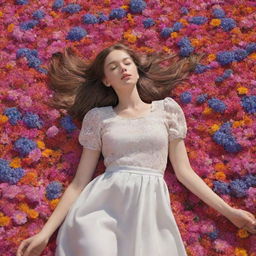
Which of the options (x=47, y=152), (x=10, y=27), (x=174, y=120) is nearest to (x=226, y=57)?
(x=174, y=120)

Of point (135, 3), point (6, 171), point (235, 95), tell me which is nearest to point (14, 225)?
point (6, 171)

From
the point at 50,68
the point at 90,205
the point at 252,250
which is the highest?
the point at 50,68

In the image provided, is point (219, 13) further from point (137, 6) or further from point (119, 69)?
point (119, 69)

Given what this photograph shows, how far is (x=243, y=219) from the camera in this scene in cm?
432

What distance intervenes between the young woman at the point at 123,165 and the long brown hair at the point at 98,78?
11 millimetres

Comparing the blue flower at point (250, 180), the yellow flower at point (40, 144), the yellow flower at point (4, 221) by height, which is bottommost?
the blue flower at point (250, 180)

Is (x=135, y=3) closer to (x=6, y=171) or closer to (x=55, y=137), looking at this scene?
(x=55, y=137)

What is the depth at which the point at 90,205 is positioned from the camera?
429cm

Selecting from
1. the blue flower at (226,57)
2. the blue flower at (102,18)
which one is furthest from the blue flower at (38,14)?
the blue flower at (226,57)

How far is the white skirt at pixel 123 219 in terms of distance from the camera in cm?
400

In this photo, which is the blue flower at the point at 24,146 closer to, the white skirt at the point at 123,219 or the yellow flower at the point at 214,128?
the white skirt at the point at 123,219

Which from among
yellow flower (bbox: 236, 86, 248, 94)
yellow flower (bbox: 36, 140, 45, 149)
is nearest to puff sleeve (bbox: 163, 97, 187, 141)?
yellow flower (bbox: 236, 86, 248, 94)

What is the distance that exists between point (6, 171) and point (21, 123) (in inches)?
25.4

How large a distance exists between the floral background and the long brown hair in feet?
0.42
